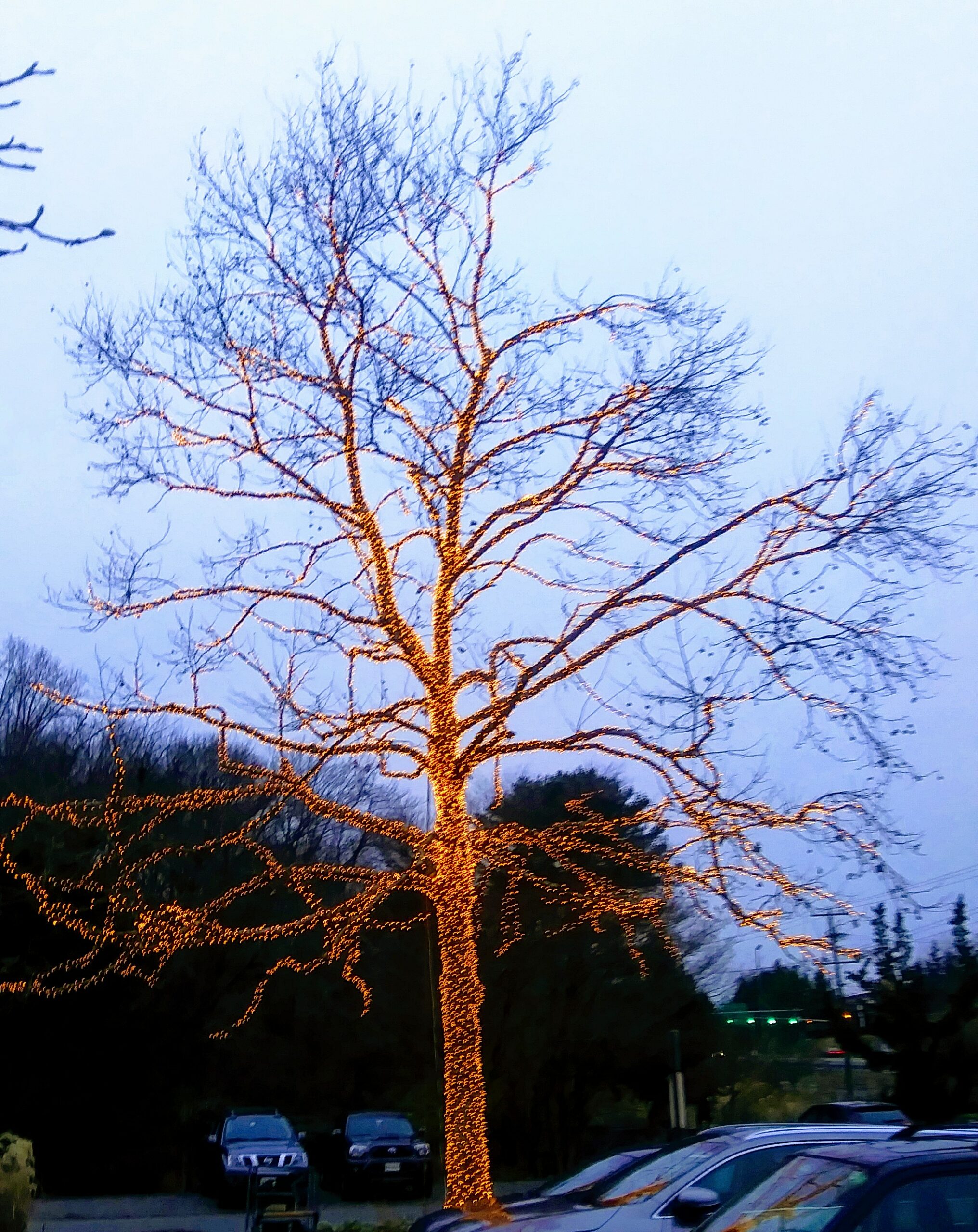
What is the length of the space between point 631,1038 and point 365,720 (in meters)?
17.5

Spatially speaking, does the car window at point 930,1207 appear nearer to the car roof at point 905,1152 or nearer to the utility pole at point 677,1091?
the car roof at point 905,1152

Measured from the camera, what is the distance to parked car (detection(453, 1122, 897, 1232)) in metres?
8.41

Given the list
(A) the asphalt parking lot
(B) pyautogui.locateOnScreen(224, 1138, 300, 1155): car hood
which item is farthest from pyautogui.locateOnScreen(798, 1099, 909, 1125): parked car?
(B) pyautogui.locateOnScreen(224, 1138, 300, 1155): car hood

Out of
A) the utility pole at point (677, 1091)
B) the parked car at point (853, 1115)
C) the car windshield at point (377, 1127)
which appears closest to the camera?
the parked car at point (853, 1115)

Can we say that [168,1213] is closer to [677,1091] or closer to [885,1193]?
[677,1091]

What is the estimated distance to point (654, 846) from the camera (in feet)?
45.4

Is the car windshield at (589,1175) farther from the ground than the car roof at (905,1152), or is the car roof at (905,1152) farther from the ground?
the car roof at (905,1152)

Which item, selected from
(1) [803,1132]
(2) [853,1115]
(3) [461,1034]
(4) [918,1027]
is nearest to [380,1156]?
(4) [918,1027]

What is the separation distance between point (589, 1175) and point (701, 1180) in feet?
11.2

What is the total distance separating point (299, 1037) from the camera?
102 feet

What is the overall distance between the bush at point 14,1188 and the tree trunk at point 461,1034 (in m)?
3.67

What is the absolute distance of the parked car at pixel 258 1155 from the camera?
2270cm

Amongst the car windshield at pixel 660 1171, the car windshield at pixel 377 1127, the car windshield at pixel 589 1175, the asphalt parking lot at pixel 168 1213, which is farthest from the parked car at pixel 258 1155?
the car windshield at pixel 660 1171

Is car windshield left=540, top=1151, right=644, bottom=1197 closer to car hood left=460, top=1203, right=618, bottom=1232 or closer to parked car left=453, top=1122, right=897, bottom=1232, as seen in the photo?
car hood left=460, top=1203, right=618, bottom=1232
